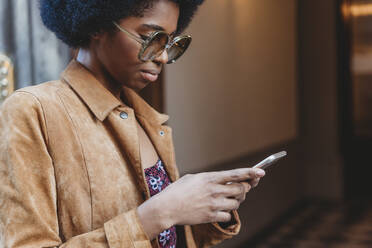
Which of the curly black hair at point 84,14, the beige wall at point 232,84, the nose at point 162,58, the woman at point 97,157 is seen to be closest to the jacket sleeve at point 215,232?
the woman at point 97,157

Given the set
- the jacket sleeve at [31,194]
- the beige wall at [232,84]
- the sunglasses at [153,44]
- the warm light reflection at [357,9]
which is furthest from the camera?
the warm light reflection at [357,9]

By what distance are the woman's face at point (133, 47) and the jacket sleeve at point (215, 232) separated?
0.44 meters

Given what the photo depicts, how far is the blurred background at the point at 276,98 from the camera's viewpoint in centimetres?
268

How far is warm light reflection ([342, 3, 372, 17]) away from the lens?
245 inches

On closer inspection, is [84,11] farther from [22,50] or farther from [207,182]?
[22,50]

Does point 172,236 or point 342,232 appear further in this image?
point 342,232

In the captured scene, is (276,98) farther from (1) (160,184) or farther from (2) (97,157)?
(2) (97,157)

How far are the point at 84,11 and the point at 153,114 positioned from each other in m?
0.38

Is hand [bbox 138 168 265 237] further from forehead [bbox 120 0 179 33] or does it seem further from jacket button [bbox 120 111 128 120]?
forehead [bbox 120 0 179 33]

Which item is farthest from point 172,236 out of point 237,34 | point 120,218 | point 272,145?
point 272,145

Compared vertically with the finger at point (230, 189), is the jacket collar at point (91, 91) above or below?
above

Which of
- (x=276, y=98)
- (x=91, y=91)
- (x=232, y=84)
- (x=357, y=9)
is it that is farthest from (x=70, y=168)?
(x=357, y=9)

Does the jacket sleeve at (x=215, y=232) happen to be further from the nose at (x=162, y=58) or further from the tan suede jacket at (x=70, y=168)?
the nose at (x=162, y=58)

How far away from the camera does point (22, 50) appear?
182 cm
